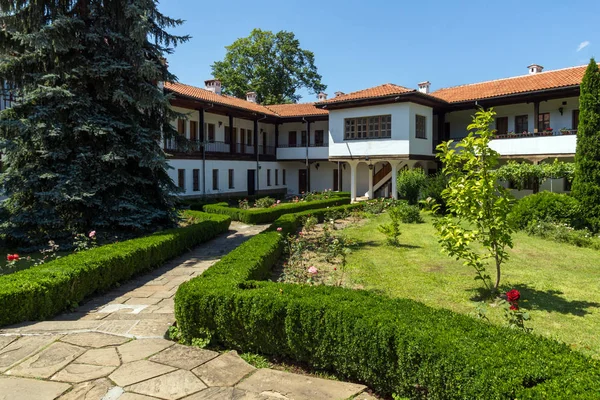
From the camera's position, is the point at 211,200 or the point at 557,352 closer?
the point at 557,352

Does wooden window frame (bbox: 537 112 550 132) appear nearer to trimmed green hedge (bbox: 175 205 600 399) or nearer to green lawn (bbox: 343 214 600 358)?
green lawn (bbox: 343 214 600 358)

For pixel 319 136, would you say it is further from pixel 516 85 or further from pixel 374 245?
pixel 374 245

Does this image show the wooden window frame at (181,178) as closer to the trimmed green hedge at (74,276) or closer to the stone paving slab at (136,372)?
the trimmed green hedge at (74,276)

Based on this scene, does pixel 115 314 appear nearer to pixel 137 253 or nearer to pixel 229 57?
pixel 137 253

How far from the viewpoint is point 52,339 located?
4633 mm

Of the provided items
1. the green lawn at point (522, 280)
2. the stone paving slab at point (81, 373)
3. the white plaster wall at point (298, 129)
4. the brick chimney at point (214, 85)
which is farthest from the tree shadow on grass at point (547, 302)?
the brick chimney at point (214, 85)

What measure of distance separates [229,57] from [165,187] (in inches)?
1324

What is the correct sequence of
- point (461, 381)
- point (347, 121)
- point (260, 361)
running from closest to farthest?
point (461, 381), point (260, 361), point (347, 121)

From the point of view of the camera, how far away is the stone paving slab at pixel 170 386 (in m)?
3.52

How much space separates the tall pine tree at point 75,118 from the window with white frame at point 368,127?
1253cm

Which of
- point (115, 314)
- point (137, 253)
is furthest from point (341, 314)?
point (137, 253)

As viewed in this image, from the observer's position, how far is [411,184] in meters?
19.3

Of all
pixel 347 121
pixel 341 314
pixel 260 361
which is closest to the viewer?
pixel 341 314

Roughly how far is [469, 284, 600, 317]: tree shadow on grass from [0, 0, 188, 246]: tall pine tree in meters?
8.71
